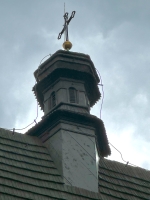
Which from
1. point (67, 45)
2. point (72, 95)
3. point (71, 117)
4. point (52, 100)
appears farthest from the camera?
point (67, 45)

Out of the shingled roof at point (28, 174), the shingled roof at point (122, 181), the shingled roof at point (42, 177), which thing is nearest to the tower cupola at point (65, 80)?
the shingled roof at point (42, 177)

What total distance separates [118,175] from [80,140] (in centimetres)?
155

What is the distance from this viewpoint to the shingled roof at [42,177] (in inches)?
750

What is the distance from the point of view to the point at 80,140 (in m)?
21.8

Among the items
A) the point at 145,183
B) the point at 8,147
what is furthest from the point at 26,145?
the point at 145,183

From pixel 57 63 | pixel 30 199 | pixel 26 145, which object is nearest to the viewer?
pixel 30 199

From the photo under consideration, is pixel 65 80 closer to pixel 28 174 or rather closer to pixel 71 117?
pixel 71 117

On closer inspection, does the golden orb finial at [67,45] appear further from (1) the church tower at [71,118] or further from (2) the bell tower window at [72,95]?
(2) the bell tower window at [72,95]

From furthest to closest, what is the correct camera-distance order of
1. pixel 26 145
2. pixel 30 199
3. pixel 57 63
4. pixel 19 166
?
pixel 57 63 → pixel 26 145 → pixel 19 166 → pixel 30 199

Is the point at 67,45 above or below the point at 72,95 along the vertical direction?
above

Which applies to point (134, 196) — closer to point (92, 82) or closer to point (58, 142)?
point (58, 142)

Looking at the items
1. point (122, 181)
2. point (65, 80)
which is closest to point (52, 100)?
point (65, 80)

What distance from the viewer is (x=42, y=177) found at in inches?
784

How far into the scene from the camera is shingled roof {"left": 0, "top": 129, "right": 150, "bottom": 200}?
19062mm
